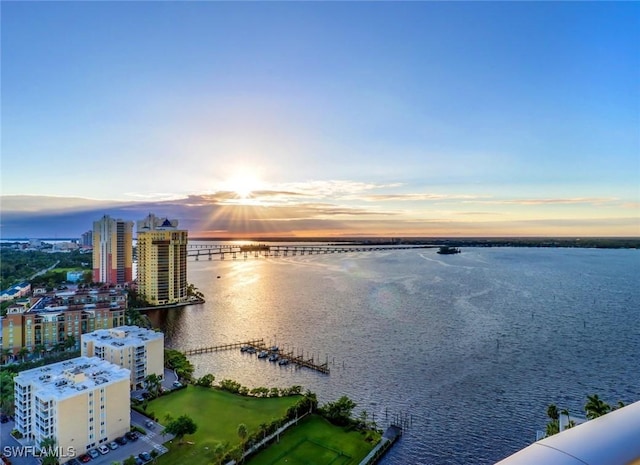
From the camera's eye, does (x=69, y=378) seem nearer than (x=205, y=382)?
Yes

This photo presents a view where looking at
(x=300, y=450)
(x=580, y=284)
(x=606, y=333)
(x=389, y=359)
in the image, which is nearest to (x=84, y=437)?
(x=300, y=450)

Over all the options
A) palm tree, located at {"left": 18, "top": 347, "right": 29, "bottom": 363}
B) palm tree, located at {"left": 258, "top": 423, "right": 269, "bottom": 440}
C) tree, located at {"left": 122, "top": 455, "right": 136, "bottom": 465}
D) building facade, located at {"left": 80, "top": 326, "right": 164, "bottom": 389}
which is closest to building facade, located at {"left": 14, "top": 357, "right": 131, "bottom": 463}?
tree, located at {"left": 122, "top": 455, "right": 136, "bottom": 465}

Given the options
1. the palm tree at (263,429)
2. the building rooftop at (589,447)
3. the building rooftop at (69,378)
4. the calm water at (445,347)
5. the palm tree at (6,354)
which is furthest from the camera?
the palm tree at (6,354)

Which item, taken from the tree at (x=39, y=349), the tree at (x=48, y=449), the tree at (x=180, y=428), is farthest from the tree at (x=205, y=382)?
the tree at (x=39, y=349)

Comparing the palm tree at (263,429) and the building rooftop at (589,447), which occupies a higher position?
the building rooftop at (589,447)

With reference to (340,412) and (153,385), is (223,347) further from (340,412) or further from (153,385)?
(340,412)

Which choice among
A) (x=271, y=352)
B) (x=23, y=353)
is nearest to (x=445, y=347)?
(x=271, y=352)

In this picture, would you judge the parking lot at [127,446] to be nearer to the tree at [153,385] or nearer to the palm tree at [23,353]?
the tree at [153,385]

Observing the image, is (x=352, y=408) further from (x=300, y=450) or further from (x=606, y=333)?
(x=606, y=333)
